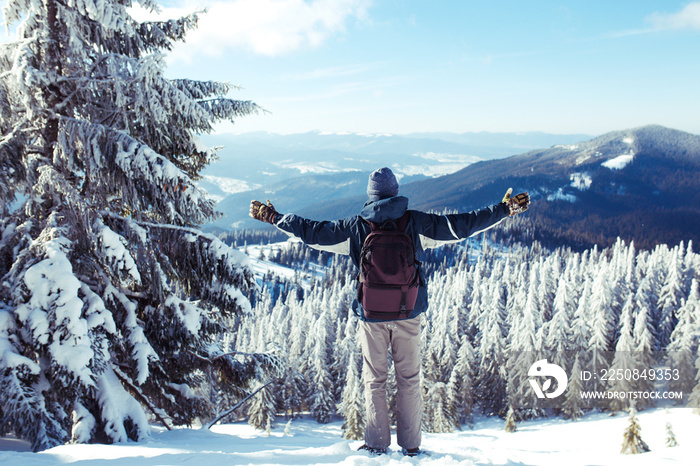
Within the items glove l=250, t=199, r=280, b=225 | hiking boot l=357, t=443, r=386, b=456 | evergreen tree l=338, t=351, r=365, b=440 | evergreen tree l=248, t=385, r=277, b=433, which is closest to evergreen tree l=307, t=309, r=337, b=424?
evergreen tree l=248, t=385, r=277, b=433

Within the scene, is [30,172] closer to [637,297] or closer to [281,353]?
[281,353]

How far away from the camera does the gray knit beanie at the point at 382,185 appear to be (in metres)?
3.89

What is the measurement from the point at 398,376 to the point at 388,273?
3.63ft

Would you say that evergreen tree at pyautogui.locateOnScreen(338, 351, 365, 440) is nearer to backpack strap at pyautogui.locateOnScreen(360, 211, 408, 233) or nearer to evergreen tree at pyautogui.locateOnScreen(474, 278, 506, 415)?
evergreen tree at pyautogui.locateOnScreen(474, 278, 506, 415)

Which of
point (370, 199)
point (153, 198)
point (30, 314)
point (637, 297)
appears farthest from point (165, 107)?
point (637, 297)

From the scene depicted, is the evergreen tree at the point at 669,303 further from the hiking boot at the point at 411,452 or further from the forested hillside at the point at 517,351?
the hiking boot at the point at 411,452

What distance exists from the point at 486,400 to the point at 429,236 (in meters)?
44.4

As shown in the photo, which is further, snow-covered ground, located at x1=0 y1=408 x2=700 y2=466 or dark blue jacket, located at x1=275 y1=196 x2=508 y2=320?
dark blue jacket, located at x1=275 y1=196 x2=508 y2=320

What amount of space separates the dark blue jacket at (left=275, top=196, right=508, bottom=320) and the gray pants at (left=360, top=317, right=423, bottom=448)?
0.20 m

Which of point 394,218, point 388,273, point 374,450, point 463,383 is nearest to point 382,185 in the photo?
point 394,218

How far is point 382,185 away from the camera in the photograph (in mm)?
3883

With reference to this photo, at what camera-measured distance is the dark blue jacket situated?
3.84m

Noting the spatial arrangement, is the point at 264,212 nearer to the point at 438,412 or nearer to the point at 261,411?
the point at 438,412

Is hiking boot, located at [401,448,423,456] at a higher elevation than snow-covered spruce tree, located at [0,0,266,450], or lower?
lower
